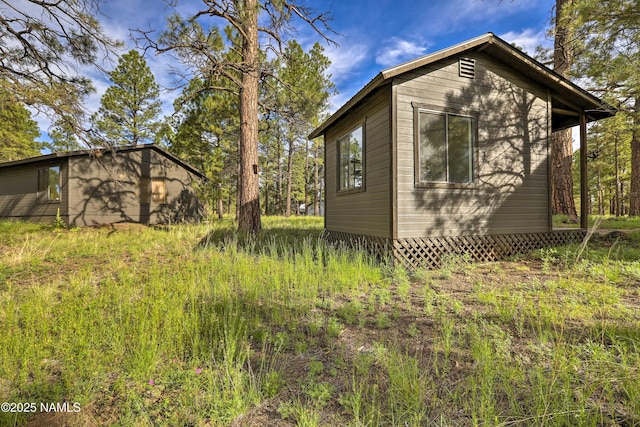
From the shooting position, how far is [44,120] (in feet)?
21.9

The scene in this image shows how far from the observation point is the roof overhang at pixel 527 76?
17.6 ft

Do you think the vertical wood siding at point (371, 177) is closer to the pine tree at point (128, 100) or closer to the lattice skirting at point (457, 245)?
the lattice skirting at point (457, 245)

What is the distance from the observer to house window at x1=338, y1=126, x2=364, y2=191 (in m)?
6.86

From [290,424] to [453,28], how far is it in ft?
32.4

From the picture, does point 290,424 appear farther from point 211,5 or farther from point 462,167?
point 211,5

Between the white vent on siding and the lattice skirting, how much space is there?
3.53m

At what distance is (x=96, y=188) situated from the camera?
13.3 m

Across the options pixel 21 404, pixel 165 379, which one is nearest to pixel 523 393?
pixel 165 379

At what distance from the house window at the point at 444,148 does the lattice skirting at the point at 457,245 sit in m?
1.28

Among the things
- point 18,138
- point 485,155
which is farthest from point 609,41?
point 18,138

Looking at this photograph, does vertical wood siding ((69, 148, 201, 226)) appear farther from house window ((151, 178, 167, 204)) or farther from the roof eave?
the roof eave

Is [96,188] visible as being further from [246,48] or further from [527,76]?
[527,76]

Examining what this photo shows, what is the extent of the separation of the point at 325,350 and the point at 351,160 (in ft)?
18.7

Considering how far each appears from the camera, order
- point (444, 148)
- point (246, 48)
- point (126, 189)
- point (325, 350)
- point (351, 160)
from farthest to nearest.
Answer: point (126, 189) → point (246, 48) → point (351, 160) → point (444, 148) → point (325, 350)
